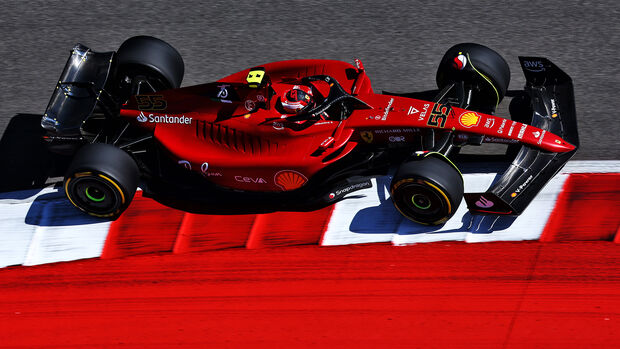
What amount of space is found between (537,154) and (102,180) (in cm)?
429

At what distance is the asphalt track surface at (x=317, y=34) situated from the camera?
9789 mm

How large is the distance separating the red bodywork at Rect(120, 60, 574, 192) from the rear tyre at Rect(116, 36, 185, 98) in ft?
1.80

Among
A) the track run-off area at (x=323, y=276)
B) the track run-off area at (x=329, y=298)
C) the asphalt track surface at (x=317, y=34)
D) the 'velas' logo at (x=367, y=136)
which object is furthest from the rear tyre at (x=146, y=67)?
the 'velas' logo at (x=367, y=136)

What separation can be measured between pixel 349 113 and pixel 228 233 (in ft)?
5.78

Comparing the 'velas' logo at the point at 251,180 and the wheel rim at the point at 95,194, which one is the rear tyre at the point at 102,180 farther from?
the 'velas' logo at the point at 251,180

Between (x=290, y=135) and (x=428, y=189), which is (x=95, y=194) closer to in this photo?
(x=290, y=135)

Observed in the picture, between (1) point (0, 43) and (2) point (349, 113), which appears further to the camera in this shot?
(1) point (0, 43)

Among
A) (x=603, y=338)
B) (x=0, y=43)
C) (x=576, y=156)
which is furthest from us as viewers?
(x=0, y=43)

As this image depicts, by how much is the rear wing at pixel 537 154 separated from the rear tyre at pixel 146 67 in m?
3.67

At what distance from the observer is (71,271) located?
786 centimetres

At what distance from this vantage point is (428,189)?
23.5 ft

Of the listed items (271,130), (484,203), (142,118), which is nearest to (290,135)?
(271,130)

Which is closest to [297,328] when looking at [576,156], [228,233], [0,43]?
[228,233]

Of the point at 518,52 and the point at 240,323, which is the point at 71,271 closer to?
the point at 240,323
